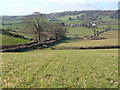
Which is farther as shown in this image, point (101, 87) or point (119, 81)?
point (119, 81)

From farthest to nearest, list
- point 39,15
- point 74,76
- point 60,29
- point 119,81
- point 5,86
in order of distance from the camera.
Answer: point 60,29 → point 39,15 → point 74,76 → point 119,81 → point 5,86

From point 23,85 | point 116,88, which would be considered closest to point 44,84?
point 23,85

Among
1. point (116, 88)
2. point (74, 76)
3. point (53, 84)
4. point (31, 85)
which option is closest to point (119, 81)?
point (116, 88)

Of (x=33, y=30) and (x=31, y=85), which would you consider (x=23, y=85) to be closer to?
(x=31, y=85)

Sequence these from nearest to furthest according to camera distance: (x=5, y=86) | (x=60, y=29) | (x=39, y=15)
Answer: (x=5, y=86), (x=39, y=15), (x=60, y=29)

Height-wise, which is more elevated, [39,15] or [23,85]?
[39,15]

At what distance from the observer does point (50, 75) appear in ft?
37.9

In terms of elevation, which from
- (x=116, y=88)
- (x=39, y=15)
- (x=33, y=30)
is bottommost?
(x=116, y=88)

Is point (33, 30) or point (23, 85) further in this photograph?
point (33, 30)

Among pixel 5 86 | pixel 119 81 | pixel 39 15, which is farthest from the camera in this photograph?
pixel 39 15

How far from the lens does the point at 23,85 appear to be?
30.1 feet

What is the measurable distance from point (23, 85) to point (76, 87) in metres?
3.21

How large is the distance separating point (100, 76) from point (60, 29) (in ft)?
236

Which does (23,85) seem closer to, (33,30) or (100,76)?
(100,76)
